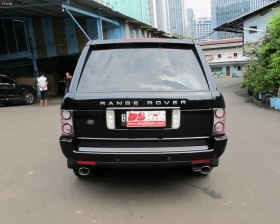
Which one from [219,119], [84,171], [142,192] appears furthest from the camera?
[84,171]

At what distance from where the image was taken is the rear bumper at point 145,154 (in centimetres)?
308

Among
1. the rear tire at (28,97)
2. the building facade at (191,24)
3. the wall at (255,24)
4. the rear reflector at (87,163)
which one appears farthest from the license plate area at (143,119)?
the building facade at (191,24)

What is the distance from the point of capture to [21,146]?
599 cm

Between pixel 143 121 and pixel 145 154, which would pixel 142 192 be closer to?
pixel 145 154

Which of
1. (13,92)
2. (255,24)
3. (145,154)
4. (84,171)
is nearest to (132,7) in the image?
(13,92)

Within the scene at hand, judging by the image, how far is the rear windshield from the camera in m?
3.33

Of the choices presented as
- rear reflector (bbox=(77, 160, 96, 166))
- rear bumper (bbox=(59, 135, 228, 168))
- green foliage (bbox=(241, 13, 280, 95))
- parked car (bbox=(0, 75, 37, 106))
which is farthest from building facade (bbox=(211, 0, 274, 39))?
rear reflector (bbox=(77, 160, 96, 166))

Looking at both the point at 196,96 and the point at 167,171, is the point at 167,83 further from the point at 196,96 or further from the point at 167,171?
the point at 167,171

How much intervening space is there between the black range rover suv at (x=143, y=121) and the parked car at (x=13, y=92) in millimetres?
11119

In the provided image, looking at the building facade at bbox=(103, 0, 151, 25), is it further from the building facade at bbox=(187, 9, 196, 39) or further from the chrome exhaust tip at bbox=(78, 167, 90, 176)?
the building facade at bbox=(187, 9, 196, 39)

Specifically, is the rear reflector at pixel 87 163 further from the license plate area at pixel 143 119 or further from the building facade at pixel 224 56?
the building facade at pixel 224 56

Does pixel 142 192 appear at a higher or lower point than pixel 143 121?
lower

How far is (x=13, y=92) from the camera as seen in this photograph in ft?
43.9

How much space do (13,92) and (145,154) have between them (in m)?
12.2
